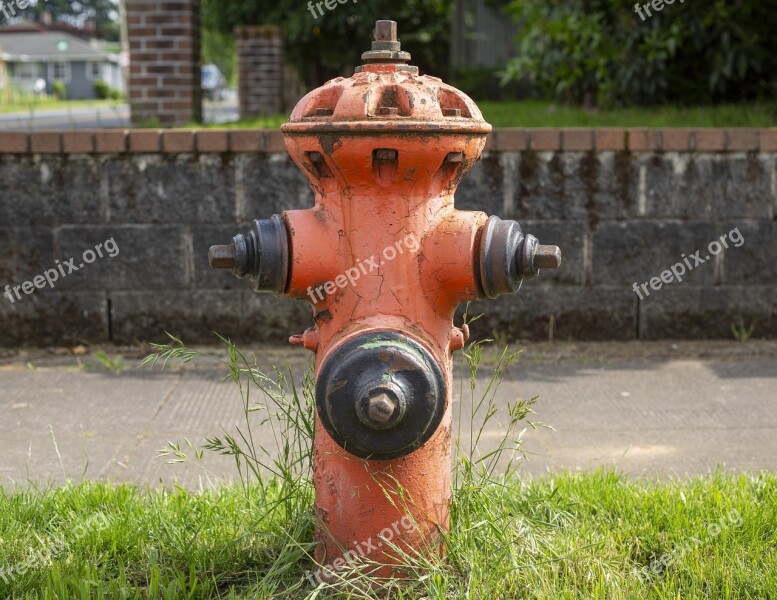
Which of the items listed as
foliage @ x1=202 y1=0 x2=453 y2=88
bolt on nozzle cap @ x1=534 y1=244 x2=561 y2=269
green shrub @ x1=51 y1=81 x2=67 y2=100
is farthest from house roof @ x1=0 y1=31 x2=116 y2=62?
bolt on nozzle cap @ x1=534 y1=244 x2=561 y2=269

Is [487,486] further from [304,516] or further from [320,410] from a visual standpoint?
[320,410]

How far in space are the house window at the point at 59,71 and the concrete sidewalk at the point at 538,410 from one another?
8016 centimetres

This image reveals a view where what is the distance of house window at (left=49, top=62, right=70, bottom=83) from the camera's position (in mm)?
79750

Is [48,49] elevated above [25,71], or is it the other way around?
[48,49]

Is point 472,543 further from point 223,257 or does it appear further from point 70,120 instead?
point 70,120

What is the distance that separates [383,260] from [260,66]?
1338 centimetres

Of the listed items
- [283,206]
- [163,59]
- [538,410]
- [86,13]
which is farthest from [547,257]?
[86,13]

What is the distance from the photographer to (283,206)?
5387mm

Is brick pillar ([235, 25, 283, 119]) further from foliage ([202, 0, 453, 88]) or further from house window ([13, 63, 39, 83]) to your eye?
house window ([13, 63, 39, 83])

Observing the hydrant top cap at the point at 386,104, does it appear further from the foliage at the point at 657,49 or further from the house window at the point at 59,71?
the house window at the point at 59,71

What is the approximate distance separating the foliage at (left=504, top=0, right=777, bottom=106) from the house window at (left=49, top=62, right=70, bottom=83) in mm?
77826

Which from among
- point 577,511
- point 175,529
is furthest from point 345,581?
point 577,511

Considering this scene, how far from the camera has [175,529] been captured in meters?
2.73

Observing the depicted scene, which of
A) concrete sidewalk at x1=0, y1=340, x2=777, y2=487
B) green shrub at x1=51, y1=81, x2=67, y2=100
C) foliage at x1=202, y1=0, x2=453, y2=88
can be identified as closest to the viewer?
concrete sidewalk at x1=0, y1=340, x2=777, y2=487
